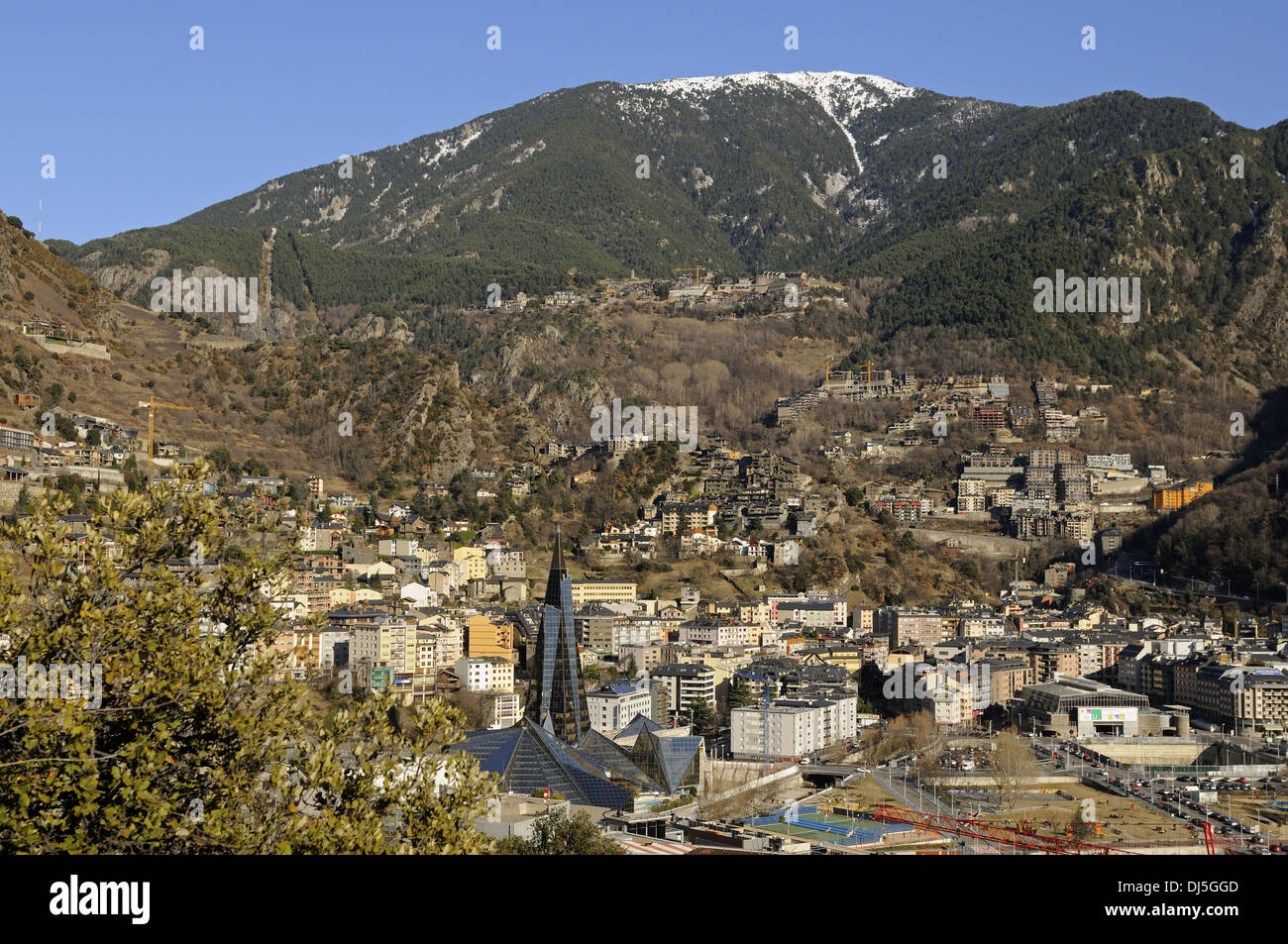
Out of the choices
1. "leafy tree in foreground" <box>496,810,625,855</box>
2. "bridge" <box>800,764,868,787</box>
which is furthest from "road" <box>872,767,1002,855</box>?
"leafy tree in foreground" <box>496,810,625,855</box>

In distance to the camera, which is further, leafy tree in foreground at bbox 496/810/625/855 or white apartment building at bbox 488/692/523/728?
white apartment building at bbox 488/692/523/728

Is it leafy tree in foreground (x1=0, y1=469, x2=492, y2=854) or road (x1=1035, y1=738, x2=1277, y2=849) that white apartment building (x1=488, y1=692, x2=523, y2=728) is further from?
leafy tree in foreground (x1=0, y1=469, x2=492, y2=854)

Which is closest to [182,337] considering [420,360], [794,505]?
[420,360]

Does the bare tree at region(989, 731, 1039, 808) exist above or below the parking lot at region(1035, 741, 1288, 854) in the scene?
above

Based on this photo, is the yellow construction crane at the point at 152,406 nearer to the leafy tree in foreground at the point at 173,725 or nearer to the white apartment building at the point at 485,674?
the white apartment building at the point at 485,674

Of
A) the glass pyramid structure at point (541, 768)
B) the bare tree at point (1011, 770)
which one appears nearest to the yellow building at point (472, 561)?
the glass pyramid structure at point (541, 768)
